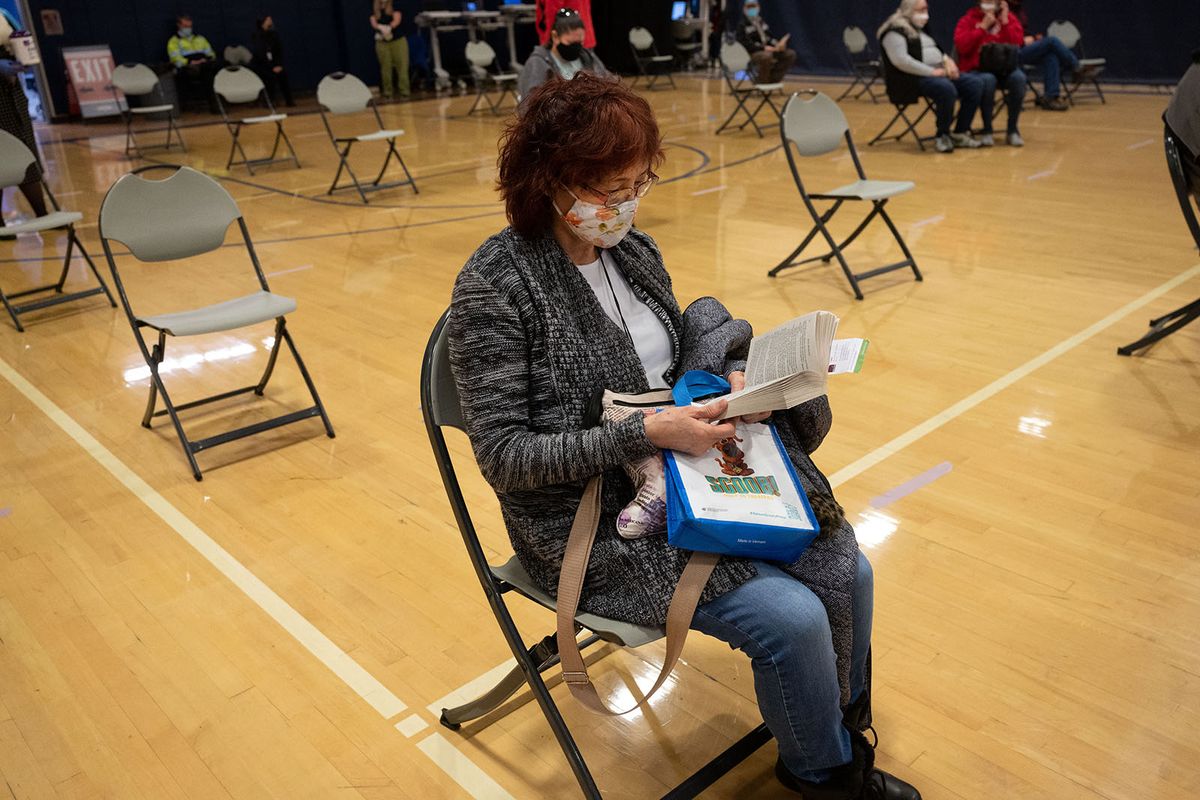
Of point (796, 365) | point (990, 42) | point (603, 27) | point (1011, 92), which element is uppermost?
point (796, 365)

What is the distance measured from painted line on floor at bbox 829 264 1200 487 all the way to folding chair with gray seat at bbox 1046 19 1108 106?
744 cm

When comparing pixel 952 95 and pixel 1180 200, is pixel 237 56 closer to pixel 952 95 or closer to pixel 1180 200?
pixel 952 95

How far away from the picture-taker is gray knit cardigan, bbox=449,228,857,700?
165 centimetres

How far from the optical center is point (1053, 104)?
1130 centimetres

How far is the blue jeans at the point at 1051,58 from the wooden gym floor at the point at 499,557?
6.41m

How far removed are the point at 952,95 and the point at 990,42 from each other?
0.85 m

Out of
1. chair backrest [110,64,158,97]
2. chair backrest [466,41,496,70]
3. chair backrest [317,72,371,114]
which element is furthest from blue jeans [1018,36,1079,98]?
chair backrest [110,64,158,97]

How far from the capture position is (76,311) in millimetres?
5332

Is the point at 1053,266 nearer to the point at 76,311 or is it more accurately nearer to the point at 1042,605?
the point at 1042,605

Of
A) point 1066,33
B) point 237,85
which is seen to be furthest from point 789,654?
point 1066,33

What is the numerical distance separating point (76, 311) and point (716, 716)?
454 centimetres

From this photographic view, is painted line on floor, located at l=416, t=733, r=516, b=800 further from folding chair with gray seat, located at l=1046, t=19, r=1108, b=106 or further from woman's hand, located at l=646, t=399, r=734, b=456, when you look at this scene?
folding chair with gray seat, located at l=1046, t=19, r=1108, b=106

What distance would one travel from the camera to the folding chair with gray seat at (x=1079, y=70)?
37.4 feet

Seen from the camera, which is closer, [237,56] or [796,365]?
[796,365]
